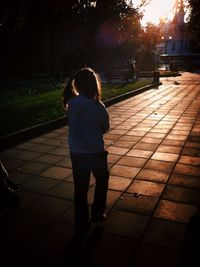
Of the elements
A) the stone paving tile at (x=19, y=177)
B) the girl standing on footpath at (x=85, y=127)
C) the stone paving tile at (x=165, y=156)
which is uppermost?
the girl standing on footpath at (x=85, y=127)

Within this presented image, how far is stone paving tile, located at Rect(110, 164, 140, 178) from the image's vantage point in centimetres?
601

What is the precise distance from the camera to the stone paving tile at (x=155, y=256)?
3475 mm

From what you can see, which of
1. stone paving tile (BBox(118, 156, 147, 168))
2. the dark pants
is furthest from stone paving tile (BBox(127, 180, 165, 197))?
the dark pants

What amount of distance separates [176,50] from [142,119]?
71983mm

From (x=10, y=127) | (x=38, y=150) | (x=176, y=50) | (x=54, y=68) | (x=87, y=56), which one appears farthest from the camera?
(x=176, y=50)

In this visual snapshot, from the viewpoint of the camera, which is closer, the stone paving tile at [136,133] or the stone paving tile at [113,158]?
the stone paving tile at [113,158]

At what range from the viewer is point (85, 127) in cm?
357

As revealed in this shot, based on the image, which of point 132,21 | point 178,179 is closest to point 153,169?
point 178,179

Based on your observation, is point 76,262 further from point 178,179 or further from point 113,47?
point 113,47

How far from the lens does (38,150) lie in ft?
25.4

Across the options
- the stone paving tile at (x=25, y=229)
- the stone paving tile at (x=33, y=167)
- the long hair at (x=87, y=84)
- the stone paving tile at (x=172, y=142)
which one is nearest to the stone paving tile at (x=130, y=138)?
the stone paving tile at (x=172, y=142)

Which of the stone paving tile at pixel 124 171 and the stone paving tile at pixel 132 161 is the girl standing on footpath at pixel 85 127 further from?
the stone paving tile at pixel 132 161

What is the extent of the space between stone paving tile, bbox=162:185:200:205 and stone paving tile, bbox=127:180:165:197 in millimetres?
122

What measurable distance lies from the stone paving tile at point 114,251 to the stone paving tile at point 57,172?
2.17 metres
